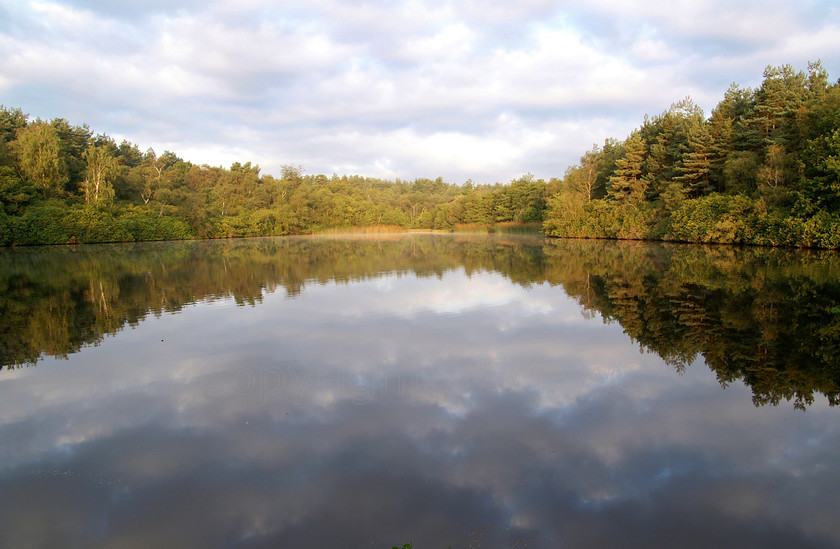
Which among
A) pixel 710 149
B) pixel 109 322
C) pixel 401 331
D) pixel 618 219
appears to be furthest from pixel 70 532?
pixel 618 219

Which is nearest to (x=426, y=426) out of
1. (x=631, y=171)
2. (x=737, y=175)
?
(x=737, y=175)

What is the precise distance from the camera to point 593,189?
52.4 meters

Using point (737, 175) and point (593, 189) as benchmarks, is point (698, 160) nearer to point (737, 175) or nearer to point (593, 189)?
point (737, 175)

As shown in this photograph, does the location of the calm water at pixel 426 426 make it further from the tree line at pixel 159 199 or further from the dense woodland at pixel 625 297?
the tree line at pixel 159 199

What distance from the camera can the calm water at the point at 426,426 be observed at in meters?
3.36

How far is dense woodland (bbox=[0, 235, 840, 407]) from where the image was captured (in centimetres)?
696

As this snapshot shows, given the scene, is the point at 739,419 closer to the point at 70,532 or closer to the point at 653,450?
the point at 653,450

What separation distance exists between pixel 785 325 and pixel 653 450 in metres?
6.28

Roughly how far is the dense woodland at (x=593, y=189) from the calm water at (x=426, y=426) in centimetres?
1873

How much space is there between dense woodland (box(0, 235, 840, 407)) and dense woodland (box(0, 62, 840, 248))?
5329mm

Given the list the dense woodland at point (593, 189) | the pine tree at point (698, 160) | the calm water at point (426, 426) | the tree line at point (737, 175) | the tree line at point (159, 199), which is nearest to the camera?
the calm water at point (426, 426)

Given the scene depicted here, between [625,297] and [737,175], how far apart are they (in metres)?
25.2

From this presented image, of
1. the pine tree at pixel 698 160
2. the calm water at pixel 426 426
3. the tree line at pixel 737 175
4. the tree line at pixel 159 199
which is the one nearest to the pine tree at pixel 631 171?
the tree line at pixel 737 175

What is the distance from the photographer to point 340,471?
401 cm
